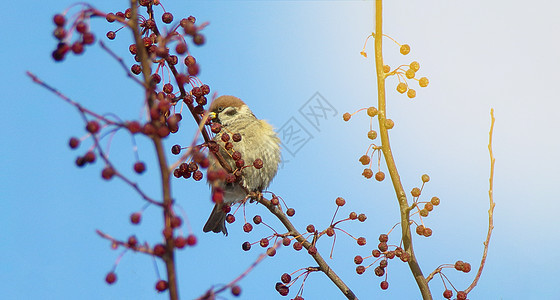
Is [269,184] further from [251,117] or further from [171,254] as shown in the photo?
→ [171,254]

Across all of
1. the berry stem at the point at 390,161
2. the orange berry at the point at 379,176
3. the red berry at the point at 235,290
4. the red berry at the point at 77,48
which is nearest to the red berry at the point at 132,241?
the red berry at the point at 235,290

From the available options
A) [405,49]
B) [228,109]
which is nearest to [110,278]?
[405,49]

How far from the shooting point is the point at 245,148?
13.5 ft

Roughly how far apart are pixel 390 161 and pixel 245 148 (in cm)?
186

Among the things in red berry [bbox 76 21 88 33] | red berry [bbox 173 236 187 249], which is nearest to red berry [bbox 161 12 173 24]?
red berry [bbox 76 21 88 33]

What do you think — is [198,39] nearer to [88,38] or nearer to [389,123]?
[88,38]

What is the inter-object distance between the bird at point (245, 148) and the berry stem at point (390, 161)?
166 centimetres

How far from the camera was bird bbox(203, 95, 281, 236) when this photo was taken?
13.4 ft

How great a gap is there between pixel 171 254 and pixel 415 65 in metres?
1.55

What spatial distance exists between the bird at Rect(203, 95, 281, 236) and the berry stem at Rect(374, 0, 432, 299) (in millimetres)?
1658

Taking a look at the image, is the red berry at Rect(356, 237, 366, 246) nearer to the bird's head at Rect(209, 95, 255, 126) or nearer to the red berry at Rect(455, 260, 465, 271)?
the red berry at Rect(455, 260, 465, 271)

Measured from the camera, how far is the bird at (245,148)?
13.4 ft

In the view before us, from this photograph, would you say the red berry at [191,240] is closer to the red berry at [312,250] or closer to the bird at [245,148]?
the red berry at [312,250]

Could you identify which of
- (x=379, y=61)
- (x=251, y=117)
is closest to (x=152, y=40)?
(x=379, y=61)
